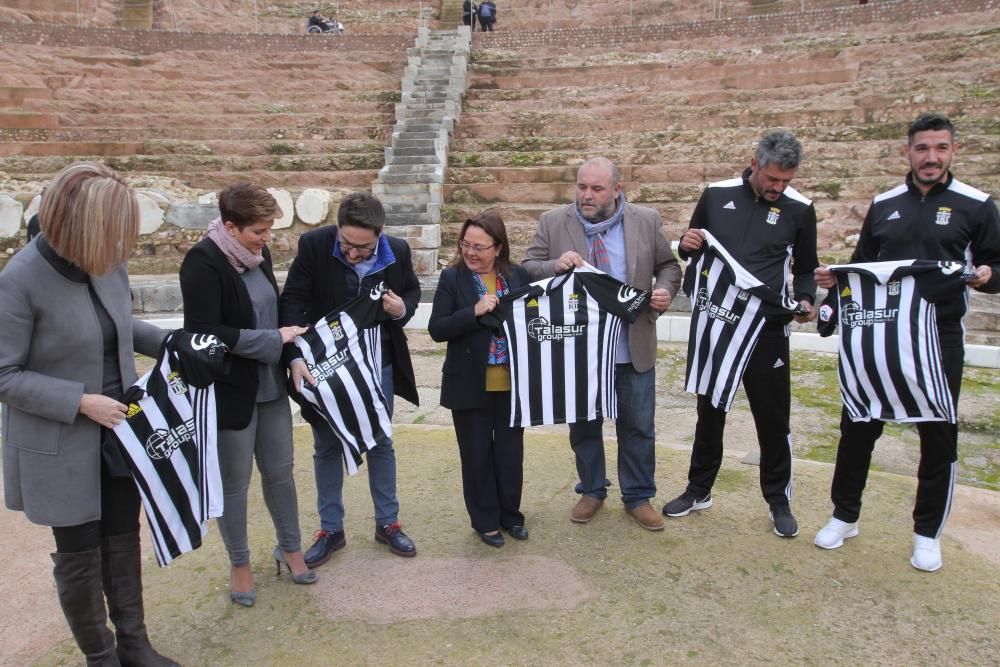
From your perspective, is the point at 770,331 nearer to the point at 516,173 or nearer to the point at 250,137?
the point at 516,173

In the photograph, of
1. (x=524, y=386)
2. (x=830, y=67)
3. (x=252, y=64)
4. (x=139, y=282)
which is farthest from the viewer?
(x=252, y=64)

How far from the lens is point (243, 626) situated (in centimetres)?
303

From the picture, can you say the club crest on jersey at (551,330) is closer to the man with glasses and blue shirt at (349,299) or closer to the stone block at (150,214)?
the man with glasses and blue shirt at (349,299)

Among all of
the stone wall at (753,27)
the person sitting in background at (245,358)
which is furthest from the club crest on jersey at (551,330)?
the stone wall at (753,27)

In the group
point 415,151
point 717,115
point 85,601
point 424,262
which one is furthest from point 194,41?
point 85,601

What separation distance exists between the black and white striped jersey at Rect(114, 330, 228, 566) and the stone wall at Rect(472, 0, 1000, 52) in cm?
1725

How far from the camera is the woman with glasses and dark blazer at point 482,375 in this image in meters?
3.54

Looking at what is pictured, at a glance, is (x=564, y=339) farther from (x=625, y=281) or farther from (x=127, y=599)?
(x=127, y=599)

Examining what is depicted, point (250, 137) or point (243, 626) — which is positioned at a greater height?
point (250, 137)

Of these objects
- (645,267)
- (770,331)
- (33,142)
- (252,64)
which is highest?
(252,64)

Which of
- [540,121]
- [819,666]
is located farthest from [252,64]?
[819,666]

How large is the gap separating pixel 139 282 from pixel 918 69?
1371 cm

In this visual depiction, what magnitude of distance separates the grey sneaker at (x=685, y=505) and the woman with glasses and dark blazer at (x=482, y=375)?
793 millimetres

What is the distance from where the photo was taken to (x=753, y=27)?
1762 centimetres
